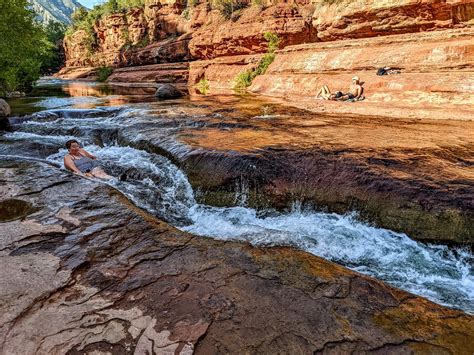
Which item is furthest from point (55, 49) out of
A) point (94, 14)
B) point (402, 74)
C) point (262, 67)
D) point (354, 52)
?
point (402, 74)

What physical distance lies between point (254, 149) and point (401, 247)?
3150mm

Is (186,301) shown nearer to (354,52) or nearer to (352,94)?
(352,94)

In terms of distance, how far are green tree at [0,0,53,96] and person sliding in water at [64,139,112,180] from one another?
52.8ft

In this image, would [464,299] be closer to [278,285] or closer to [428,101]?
[278,285]

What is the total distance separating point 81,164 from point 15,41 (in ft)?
59.7

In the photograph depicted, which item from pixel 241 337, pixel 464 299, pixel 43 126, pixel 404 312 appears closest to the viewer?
pixel 241 337

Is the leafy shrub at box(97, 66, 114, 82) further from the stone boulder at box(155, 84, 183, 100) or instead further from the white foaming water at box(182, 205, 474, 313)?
the white foaming water at box(182, 205, 474, 313)

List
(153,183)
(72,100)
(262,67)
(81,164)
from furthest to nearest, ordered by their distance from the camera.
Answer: (262,67), (72,100), (81,164), (153,183)

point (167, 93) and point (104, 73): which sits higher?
point (104, 73)

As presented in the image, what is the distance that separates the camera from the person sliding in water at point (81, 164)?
6297 mm

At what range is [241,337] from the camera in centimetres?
207

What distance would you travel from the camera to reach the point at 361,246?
4.21 m

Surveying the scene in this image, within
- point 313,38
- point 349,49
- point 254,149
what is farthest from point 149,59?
point 254,149

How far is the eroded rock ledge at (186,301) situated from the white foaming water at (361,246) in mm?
968
